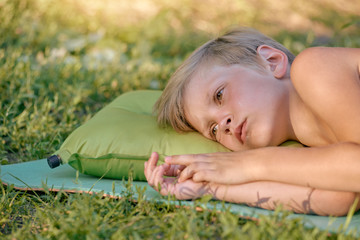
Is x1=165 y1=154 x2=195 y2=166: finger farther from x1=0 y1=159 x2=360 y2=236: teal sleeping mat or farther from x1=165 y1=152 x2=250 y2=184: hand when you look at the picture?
x1=0 y1=159 x2=360 y2=236: teal sleeping mat

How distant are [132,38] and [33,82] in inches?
92.1

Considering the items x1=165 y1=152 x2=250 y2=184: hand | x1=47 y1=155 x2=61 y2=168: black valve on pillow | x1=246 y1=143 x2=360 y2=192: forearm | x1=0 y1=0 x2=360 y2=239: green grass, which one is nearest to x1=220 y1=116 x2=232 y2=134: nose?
x1=165 y1=152 x2=250 y2=184: hand

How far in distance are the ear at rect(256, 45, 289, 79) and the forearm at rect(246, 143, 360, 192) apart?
58 cm

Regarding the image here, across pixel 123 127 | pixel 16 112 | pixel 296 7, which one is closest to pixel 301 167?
pixel 123 127

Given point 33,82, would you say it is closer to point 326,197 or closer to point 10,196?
point 10,196

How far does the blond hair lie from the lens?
2537mm

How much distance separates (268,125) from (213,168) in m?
0.40

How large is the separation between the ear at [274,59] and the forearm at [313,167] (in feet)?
1.90

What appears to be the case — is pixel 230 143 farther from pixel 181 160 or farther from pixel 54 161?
pixel 54 161

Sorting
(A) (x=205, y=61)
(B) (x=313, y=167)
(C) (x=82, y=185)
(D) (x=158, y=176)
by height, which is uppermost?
(A) (x=205, y=61)

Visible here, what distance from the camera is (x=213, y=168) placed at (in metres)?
2.04

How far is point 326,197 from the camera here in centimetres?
190

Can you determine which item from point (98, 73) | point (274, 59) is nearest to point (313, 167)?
point (274, 59)

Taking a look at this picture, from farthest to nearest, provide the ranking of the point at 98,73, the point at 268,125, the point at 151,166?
1. the point at 98,73
2. the point at 268,125
3. the point at 151,166
